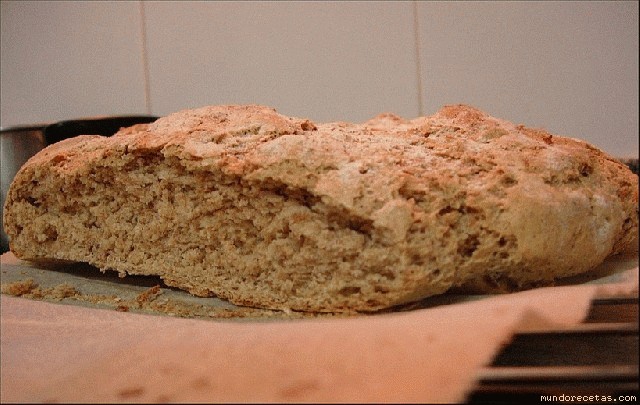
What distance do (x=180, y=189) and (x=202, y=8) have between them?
1.33 metres

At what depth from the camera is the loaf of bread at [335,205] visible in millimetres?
906

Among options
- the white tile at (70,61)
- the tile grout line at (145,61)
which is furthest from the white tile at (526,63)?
the white tile at (70,61)

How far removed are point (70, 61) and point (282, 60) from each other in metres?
0.84

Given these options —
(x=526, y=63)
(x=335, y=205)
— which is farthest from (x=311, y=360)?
(x=526, y=63)

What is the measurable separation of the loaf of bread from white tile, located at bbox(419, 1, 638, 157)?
0.19 m

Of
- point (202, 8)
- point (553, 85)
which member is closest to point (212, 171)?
point (553, 85)

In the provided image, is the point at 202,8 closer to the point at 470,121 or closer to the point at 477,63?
the point at 477,63

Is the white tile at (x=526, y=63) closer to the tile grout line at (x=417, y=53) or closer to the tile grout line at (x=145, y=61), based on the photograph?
the tile grout line at (x=417, y=53)

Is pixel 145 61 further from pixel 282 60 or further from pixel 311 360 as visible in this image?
pixel 311 360

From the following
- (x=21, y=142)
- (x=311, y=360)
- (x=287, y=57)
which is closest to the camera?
(x=311, y=360)

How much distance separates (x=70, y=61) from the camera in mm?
2180

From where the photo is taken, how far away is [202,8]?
2.20 m

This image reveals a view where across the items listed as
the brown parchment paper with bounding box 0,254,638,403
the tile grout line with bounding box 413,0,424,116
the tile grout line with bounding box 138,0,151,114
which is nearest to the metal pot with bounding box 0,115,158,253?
the tile grout line with bounding box 138,0,151,114

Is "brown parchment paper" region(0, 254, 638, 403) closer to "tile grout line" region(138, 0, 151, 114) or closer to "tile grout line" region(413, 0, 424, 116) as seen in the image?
"tile grout line" region(413, 0, 424, 116)
